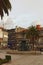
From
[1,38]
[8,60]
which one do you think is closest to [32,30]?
[1,38]

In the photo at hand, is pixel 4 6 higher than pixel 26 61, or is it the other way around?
pixel 4 6

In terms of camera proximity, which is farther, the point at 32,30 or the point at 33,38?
the point at 33,38

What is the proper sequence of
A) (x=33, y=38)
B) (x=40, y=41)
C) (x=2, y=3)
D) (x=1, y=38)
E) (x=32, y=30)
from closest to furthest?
(x=2, y=3), (x=32, y=30), (x=33, y=38), (x=40, y=41), (x=1, y=38)

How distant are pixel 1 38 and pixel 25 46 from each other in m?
35.8

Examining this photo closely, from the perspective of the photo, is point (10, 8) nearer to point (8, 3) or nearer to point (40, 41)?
point (8, 3)

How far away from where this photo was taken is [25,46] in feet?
193

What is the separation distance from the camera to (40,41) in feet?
262

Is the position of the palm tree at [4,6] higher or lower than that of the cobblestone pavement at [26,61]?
higher

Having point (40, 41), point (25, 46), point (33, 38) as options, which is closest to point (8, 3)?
point (25, 46)

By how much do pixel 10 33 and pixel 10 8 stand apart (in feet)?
291

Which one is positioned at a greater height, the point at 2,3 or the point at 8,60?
the point at 2,3

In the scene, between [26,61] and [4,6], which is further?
[26,61]

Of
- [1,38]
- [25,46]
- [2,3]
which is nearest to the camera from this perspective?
[2,3]

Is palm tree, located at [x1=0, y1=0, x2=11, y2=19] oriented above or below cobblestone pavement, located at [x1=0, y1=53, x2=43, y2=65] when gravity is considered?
above
